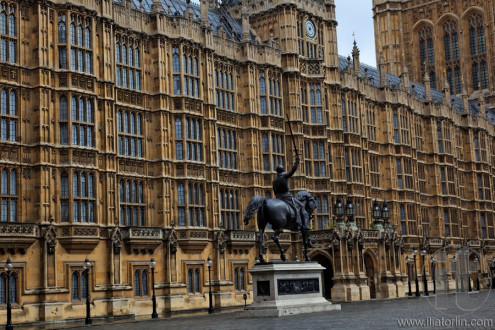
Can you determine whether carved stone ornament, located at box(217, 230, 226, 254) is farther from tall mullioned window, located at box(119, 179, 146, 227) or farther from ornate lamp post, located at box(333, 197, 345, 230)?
ornate lamp post, located at box(333, 197, 345, 230)

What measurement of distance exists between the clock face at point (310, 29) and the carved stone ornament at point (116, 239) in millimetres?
28967

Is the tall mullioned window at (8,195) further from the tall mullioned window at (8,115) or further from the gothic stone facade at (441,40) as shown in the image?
the gothic stone facade at (441,40)

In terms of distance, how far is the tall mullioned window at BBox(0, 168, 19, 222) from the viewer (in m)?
45.6

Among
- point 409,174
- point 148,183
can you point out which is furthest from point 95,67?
point 409,174

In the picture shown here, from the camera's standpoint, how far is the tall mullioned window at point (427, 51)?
122 meters

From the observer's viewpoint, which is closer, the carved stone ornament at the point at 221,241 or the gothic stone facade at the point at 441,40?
the carved stone ornament at the point at 221,241

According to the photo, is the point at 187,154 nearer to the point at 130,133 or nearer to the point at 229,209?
Result: the point at 130,133

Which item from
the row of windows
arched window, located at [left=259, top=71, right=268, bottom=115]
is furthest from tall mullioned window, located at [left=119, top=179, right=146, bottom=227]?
the row of windows

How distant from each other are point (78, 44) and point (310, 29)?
27.0 metres

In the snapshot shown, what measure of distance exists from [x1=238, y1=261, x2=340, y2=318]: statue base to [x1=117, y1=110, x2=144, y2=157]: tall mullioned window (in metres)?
18.4

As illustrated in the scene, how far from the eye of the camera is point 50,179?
47125 mm

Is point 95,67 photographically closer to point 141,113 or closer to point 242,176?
point 141,113

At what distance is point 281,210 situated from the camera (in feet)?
127

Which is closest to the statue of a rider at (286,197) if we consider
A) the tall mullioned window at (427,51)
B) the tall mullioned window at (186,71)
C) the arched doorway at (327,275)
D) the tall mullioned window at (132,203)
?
the tall mullioned window at (132,203)
